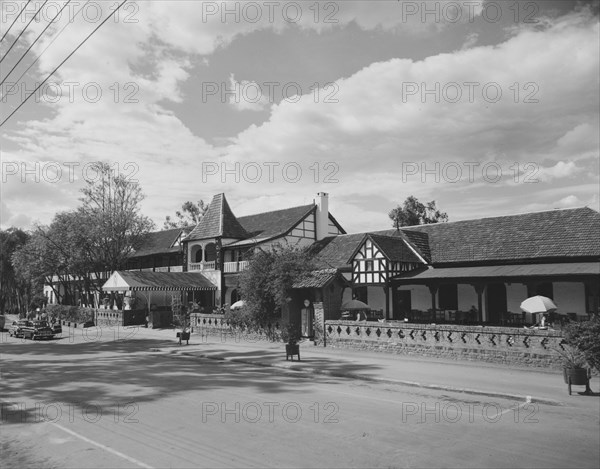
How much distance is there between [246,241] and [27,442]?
30.1m

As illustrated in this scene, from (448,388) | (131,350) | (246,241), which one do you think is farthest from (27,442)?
(246,241)

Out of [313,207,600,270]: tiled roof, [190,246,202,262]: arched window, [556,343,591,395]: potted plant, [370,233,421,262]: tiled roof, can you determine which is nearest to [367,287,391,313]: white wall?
[313,207,600,270]: tiled roof

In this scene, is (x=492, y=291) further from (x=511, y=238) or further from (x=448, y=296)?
(x=511, y=238)

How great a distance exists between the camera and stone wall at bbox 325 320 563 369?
16750 mm

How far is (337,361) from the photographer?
1916 cm

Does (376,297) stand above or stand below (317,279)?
below

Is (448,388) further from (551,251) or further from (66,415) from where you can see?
(551,251)

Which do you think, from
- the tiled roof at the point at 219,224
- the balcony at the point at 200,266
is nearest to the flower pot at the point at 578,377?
the tiled roof at the point at 219,224

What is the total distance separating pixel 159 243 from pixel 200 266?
11.1m

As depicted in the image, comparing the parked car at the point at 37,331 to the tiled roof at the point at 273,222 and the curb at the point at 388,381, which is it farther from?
the curb at the point at 388,381

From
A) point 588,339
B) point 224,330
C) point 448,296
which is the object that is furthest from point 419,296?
point 588,339

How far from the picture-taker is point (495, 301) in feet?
88.3

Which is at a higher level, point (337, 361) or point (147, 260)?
point (147, 260)

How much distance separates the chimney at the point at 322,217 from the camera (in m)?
41.4
